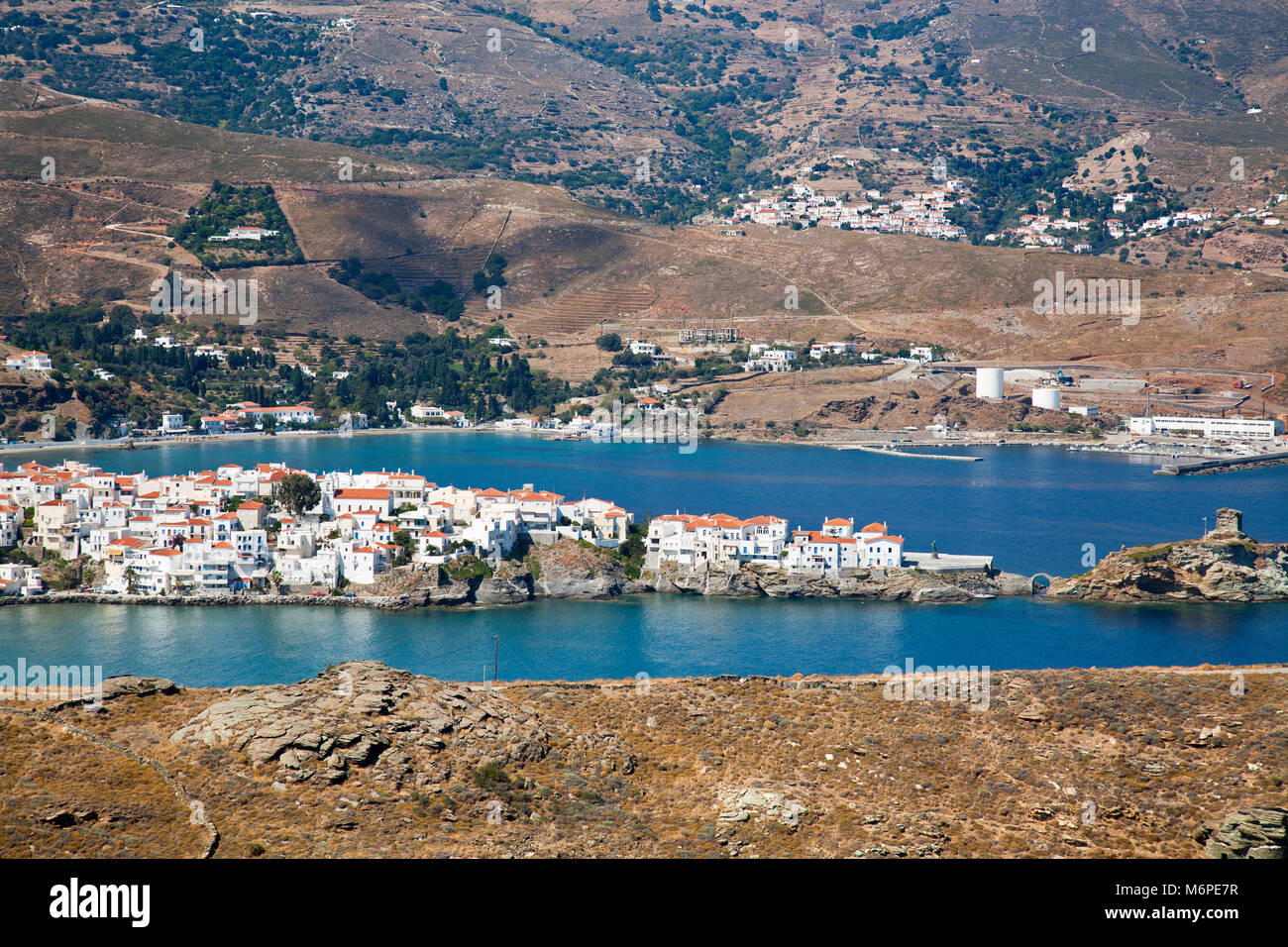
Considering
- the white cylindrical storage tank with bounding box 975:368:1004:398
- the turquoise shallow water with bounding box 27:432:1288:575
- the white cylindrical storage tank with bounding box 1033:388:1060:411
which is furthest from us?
the white cylindrical storage tank with bounding box 975:368:1004:398

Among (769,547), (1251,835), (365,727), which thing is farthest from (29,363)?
(1251,835)

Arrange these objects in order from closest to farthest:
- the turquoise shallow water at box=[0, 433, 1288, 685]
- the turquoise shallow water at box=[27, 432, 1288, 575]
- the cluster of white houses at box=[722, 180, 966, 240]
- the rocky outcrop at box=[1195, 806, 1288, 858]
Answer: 1. the rocky outcrop at box=[1195, 806, 1288, 858]
2. the turquoise shallow water at box=[0, 433, 1288, 685]
3. the turquoise shallow water at box=[27, 432, 1288, 575]
4. the cluster of white houses at box=[722, 180, 966, 240]

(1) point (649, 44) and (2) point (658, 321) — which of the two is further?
(1) point (649, 44)

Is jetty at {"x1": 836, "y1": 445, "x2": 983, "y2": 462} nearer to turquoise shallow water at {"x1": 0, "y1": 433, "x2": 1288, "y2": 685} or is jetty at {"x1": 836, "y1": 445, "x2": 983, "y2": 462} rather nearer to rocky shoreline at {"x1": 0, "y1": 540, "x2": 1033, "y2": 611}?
turquoise shallow water at {"x1": 0, "y1": 433, "x2": 1288, "y2": 685}

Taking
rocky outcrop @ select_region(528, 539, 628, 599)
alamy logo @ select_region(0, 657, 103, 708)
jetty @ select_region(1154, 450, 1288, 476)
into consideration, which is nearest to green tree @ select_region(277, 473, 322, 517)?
rocky outcrop @ select_region(528, 539, 628, 599)

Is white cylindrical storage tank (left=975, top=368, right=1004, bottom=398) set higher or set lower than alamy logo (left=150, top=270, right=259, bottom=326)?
lower

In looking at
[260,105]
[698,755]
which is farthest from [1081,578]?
[260,105]
